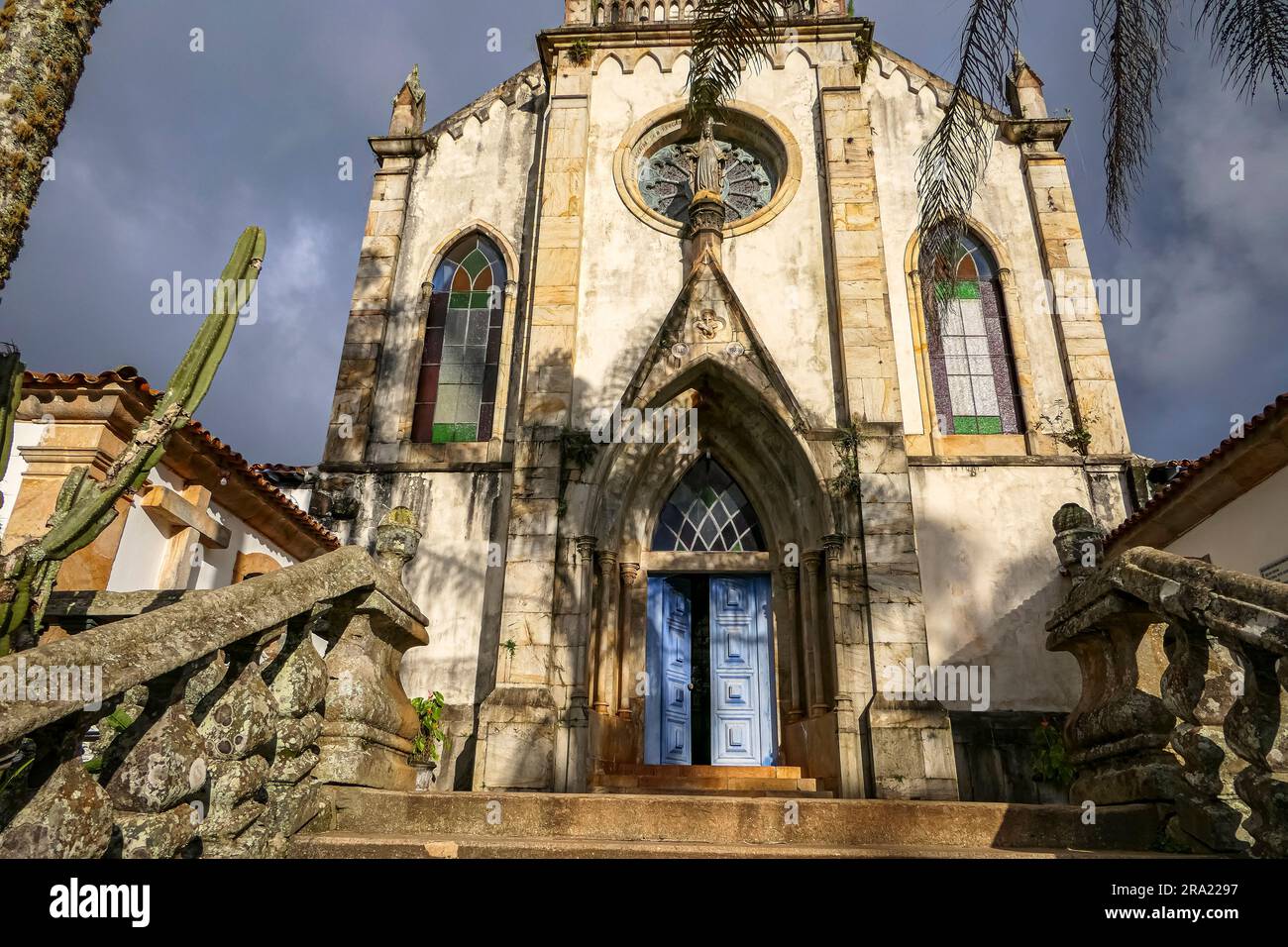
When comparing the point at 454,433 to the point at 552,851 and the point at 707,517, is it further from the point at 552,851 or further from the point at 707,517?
the point at 552,851

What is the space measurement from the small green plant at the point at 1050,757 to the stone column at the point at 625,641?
4.75 m

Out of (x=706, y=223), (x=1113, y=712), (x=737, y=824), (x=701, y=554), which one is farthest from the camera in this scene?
(x=706, y=223)

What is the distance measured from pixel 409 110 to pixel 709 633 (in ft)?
34.0

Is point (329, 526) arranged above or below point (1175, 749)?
above

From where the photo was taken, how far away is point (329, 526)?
11148mm

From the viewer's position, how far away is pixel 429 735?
978cm

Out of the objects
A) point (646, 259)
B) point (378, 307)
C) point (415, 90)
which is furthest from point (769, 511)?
point (415, 90)

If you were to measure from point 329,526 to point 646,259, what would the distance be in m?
5.81

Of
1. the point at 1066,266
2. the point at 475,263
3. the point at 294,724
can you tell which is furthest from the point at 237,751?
the point at 1066,266


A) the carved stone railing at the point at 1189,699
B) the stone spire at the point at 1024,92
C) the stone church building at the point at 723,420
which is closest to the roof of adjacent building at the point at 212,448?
the stone church building at the point at 723,420

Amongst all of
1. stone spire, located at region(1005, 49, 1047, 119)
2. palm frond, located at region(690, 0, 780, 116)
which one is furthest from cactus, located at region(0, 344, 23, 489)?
stone spire, located at region(1005, 49, 1047, 119)

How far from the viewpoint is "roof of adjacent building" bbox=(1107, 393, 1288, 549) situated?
729 centimetres

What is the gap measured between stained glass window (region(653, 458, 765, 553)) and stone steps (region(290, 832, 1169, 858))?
7.18m
